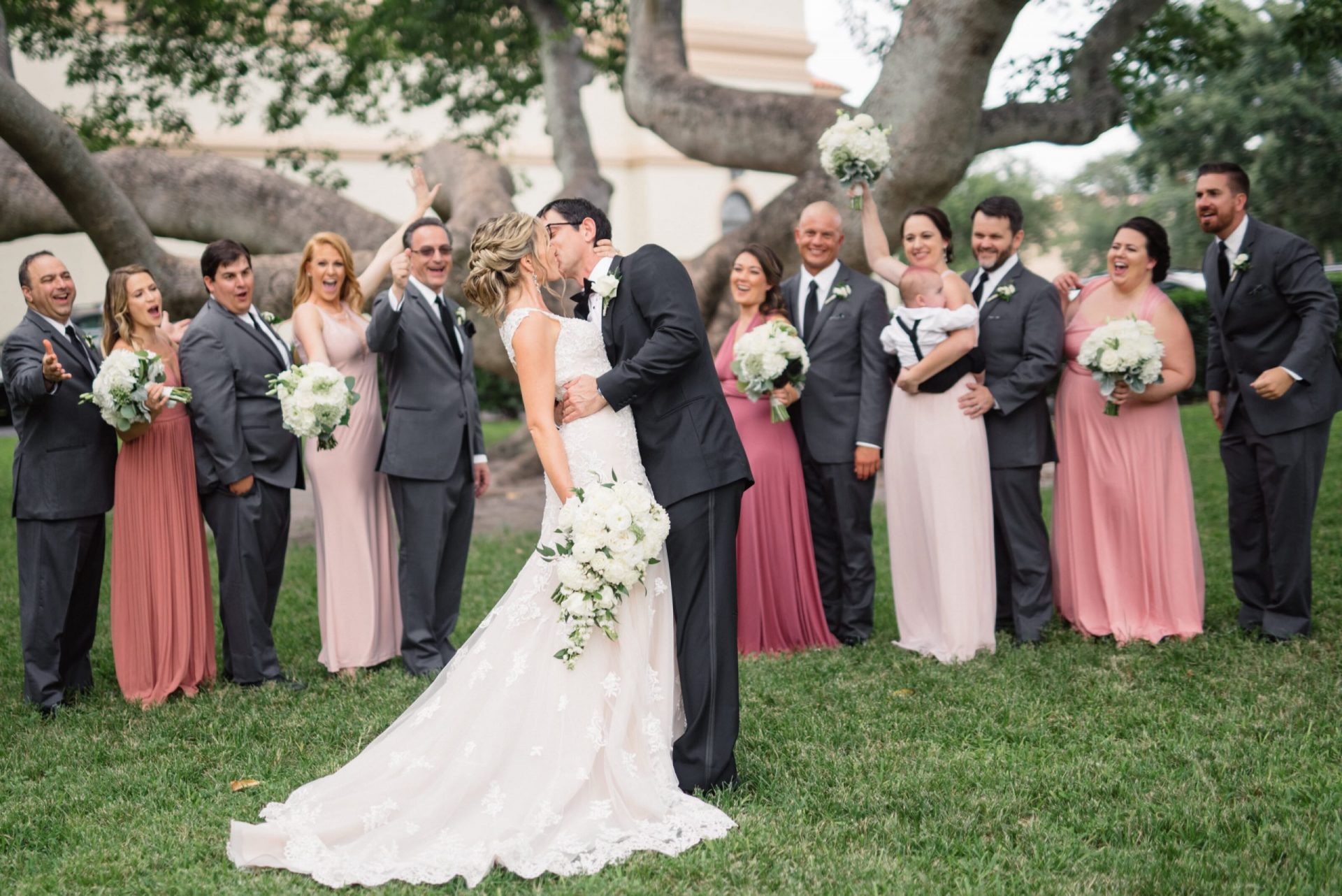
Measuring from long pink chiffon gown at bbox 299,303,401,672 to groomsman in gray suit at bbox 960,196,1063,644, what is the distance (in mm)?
3546

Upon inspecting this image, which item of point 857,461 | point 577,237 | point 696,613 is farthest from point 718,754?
point 857,461

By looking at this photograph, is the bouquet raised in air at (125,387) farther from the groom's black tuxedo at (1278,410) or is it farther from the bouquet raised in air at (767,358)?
the groom's black tuxedo at (1278,410)

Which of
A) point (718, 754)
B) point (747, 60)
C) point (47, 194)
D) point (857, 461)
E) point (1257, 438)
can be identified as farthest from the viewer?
point (747, 60)

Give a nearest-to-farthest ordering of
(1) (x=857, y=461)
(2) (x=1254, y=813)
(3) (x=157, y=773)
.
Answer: (2) (x=1254, y=813), (3) (x=157, y=773), (1) (x=857, y=461)

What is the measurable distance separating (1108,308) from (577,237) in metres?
3.75

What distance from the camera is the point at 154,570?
6.56 metres

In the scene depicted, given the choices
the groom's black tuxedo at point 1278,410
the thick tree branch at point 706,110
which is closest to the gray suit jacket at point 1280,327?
the groom's black tuxedo at point 1278,410

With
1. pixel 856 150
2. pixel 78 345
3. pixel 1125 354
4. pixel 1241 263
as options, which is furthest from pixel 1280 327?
Result: pixel 78 345

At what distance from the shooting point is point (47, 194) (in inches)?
427

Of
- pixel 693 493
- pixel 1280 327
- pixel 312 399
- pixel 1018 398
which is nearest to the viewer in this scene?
pixel 693 493

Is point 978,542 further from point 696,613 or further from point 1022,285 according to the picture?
point 696,613

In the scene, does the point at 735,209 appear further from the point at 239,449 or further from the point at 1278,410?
the point at 239,449

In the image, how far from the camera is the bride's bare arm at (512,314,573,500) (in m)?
4.54

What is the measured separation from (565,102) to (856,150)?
7864 millimetres
